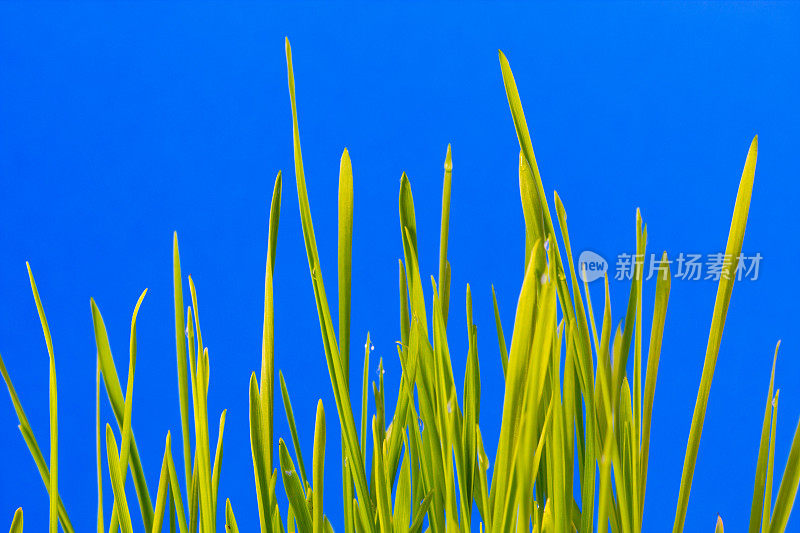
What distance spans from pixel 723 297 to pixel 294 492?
0.16m

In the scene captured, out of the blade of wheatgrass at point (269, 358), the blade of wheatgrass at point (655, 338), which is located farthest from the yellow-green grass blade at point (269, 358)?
the blade of wheatgrass at point (655, 338)

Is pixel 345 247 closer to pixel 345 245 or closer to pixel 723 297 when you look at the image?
pixel 345 245

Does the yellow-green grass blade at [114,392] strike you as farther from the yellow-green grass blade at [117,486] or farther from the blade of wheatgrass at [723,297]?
the blade of wheatgrass at [723,297]

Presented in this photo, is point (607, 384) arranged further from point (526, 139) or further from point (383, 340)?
point (383, 340)

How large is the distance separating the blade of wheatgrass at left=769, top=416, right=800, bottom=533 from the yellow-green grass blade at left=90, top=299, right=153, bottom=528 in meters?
0.22

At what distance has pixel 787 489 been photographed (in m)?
0.24

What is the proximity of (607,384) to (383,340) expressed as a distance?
4.37 feet

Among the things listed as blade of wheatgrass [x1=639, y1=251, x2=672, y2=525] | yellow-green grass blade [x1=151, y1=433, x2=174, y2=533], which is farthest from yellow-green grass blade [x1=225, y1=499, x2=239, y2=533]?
blade of wheatgrass [x1=639, y1=251, x2=672, y2=525]

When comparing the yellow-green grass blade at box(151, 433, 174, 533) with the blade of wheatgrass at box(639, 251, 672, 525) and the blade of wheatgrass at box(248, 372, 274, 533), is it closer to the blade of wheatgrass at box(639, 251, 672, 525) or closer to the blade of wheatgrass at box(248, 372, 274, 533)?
the blade of wheatgrass at box(248, 372, 274, 533)

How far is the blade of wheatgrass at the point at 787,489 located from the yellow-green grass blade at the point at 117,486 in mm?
226

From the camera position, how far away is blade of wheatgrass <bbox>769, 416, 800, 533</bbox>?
0.76 feet

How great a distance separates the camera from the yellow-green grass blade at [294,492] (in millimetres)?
263

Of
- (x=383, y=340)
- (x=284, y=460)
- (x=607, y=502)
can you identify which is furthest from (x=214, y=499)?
(x=383, y=340)

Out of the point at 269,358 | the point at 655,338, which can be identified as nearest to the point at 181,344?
the point at 269,358
